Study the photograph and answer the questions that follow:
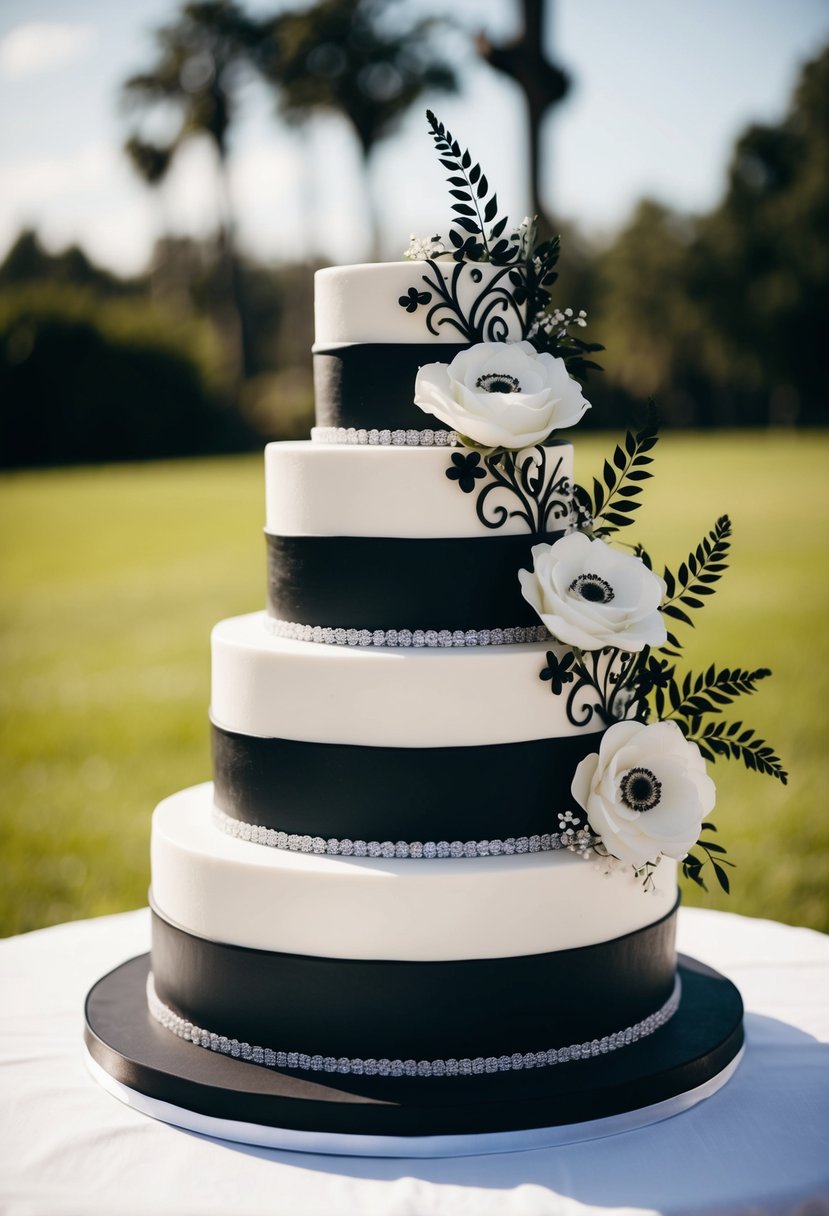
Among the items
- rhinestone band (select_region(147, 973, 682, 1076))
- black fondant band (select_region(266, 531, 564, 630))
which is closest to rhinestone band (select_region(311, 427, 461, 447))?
black fondant band (select_region(266, 531, 564, 630))

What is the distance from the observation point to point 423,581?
2.57m

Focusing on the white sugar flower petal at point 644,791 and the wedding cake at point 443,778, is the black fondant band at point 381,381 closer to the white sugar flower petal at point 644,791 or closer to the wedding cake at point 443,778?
the wedding cake at point 443,778

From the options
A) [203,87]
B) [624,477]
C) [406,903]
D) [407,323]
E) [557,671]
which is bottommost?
[406,903]

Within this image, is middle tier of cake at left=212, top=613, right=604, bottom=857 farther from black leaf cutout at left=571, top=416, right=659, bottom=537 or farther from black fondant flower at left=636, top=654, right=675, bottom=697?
black leaf cutout at left=571, top=416, right=659, bottom=537

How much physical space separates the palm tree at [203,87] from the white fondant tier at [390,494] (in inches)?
1273

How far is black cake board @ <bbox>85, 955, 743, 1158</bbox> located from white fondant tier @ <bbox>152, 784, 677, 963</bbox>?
9.7 inches

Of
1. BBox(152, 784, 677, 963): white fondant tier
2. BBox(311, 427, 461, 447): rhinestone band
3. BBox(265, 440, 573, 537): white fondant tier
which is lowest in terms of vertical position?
BBox(152, 784, 677, 963): white fondant tier

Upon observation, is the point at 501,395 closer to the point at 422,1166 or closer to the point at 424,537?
the point at 424,537

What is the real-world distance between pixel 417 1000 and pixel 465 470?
1062 millimetres

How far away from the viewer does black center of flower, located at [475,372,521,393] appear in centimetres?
250

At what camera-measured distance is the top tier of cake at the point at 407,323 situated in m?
2.62

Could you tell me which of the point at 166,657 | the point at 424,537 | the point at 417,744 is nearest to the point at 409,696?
the point at 417,744

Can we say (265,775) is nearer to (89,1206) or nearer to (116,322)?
(89,1206)

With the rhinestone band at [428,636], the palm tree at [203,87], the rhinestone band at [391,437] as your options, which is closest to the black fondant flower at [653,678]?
the rhinestone band at [428,636]
